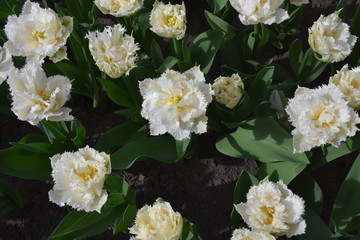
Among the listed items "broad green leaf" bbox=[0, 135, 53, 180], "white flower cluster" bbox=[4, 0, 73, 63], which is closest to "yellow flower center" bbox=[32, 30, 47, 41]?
"white flower cluster" bbox=[4, 0, 73, 63]

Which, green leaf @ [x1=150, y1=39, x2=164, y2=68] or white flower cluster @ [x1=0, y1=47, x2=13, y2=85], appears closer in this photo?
white flower cluster @ [x1=0, y1=47, x2=13, y2=85]

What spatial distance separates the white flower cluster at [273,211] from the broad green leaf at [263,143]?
188 millimetres

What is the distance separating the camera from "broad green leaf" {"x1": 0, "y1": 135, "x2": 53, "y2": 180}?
1.34 meters

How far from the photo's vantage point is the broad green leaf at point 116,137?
1489 mm

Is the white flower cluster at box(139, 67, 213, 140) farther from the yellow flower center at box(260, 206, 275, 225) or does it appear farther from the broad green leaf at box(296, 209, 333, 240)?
the broad green leaf at box(296, 209, 333, 240)

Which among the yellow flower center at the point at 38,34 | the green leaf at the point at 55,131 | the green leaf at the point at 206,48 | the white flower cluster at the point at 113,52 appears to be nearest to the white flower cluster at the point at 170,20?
the white flower cluster at the point at 113,52

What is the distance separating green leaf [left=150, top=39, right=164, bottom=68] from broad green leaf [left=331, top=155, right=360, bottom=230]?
2.29ft

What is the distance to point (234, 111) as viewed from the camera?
146cm

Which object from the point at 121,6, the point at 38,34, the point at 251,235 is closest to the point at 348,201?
the point at 251,235

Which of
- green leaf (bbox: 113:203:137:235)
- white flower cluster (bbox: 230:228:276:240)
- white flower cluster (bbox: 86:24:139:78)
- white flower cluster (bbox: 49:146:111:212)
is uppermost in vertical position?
white flower cluster (bbox: 86:24:139:78)

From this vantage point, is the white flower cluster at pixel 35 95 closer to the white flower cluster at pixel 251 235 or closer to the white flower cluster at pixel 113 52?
the white flower cluster at pixel 113 52

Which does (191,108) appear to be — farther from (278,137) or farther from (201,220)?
(201,220)

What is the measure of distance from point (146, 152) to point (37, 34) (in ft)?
1.52

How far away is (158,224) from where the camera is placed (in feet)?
3.63
